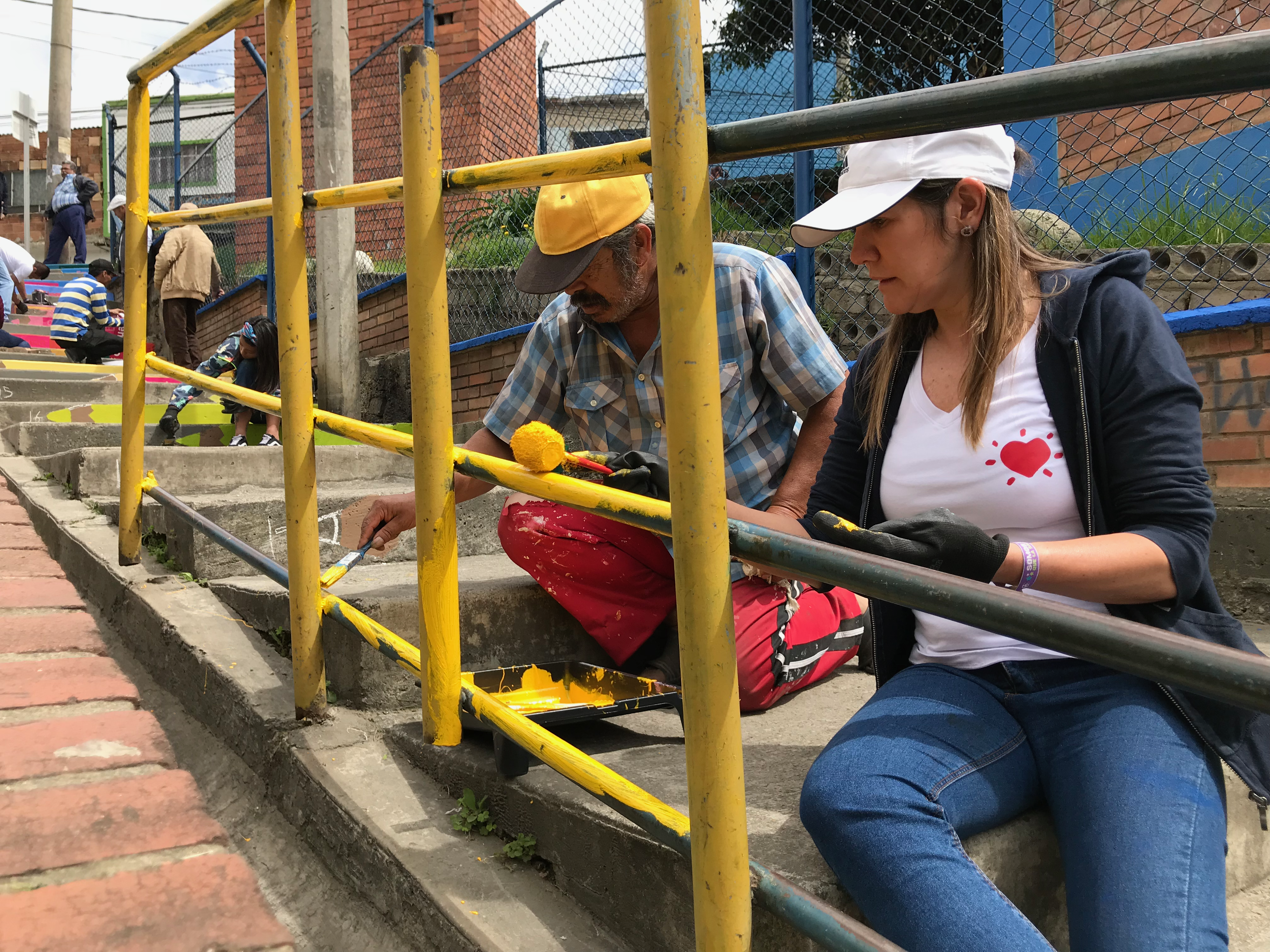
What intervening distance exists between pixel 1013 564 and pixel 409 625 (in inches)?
53.0

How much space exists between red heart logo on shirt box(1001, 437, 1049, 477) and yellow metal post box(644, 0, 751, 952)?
58 centimetres

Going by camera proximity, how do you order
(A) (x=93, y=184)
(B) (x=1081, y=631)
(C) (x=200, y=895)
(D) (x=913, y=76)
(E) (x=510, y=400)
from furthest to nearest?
(A) (x=93, y=184), (D) (x=913, y=76), (E) (x=510, y=400), (C) (x=200, y=895), (B) (x=1081, y=631)

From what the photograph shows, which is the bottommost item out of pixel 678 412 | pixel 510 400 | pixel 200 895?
pixel 200 895

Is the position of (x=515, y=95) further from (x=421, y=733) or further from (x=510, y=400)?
(x=421, y=733)

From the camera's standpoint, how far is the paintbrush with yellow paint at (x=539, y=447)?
137 cm

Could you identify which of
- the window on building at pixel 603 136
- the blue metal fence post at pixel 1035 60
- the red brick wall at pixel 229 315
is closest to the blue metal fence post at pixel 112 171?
the red brick wall at pixel 229 315

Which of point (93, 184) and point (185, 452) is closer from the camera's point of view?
point (185, 452)

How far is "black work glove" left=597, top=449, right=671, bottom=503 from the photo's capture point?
5.25 feet

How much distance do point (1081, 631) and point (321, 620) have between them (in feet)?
5.03

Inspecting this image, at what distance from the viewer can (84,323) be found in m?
8.16

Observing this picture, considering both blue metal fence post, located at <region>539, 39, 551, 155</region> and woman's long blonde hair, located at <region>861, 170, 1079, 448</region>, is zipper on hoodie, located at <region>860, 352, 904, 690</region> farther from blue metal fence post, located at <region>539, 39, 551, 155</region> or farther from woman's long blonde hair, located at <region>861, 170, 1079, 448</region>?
blue metal fence post, located at <region>539, 39, 551, 155</region>

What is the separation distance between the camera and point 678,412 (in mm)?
1015

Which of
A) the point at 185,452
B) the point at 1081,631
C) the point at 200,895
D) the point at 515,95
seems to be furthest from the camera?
the point at 515,95

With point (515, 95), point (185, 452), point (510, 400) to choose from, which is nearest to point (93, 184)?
point (515, 95)
